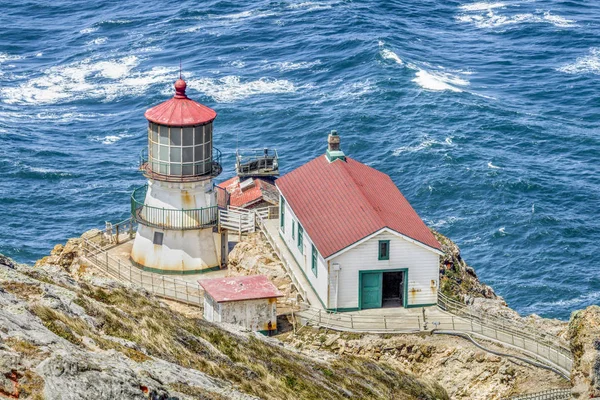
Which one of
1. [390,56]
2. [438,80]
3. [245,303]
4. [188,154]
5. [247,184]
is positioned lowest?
[438,80]

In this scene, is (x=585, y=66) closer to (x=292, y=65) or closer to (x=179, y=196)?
(x=292, y=65)

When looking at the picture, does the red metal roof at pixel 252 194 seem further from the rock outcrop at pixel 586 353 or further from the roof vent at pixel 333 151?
the rock outcrop at pixel 586 353

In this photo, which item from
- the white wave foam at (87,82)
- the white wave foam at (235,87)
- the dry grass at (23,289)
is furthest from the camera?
the white wave foam at (87,82)

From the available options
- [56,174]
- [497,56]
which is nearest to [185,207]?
[56,174]

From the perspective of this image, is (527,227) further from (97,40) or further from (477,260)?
(97,40)

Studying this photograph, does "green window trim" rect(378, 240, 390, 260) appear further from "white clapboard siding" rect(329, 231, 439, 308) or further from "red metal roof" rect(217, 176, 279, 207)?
"red metal roof" rect(217, 176, 279, 207)

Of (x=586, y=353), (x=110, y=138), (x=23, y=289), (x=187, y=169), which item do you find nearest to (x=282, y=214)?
(x=187, y=169)

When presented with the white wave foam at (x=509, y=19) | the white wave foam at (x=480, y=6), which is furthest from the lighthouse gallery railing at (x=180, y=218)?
the white wave foam at (x=480, y=6)
